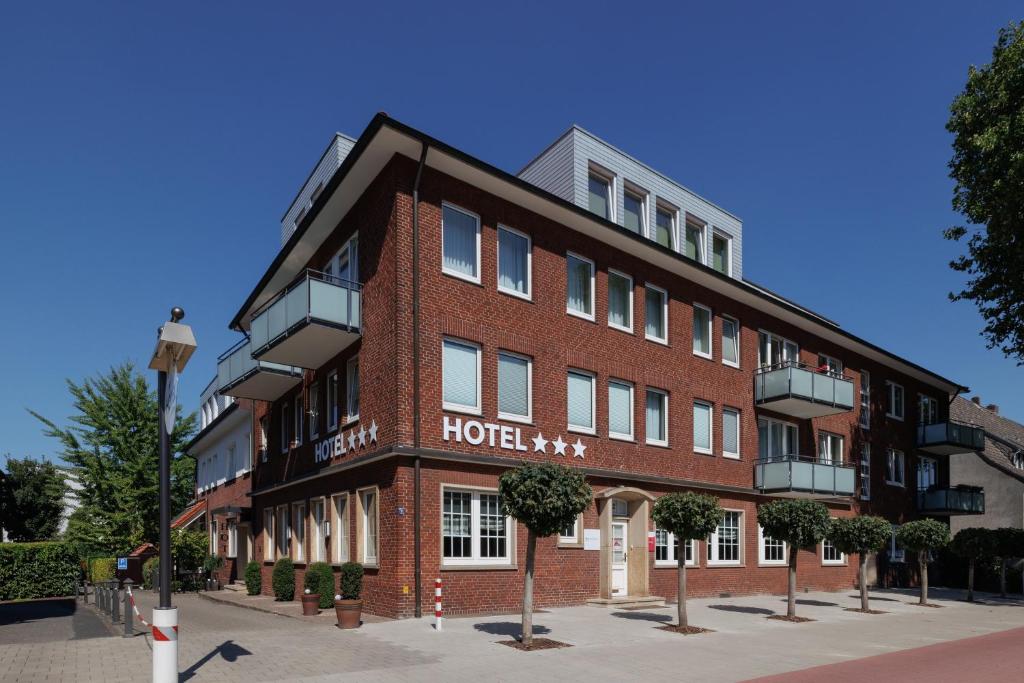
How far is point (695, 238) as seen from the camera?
27734mm

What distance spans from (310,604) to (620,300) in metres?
11.0

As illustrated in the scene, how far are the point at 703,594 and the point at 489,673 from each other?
1439 cm

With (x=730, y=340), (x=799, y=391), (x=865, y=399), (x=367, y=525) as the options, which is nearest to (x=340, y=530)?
(x=367, y=525)

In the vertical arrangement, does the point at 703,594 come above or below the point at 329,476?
below

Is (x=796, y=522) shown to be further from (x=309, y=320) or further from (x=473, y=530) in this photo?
(x=309, y=320)

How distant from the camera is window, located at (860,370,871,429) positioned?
3285 cm

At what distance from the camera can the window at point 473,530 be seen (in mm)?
17188

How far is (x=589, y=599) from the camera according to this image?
63.8 feet

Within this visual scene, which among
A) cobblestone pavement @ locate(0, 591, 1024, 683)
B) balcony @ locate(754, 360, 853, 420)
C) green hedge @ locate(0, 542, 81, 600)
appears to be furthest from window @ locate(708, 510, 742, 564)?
green hedge @ locate(0, 542, 81, 600)

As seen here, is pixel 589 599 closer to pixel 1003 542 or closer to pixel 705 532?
pixel 705 532

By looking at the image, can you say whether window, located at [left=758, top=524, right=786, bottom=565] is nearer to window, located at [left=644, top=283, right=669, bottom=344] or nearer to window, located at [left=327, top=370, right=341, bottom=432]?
window, located at [left=644, top=283, right=669, bottom=344]

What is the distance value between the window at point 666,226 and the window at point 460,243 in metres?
8.82

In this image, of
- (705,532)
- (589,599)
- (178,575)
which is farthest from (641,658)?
(178,575)

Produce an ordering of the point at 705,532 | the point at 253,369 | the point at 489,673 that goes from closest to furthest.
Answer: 1. the point at 489,673
2. the point at 705,532
3. the point at 253,369
